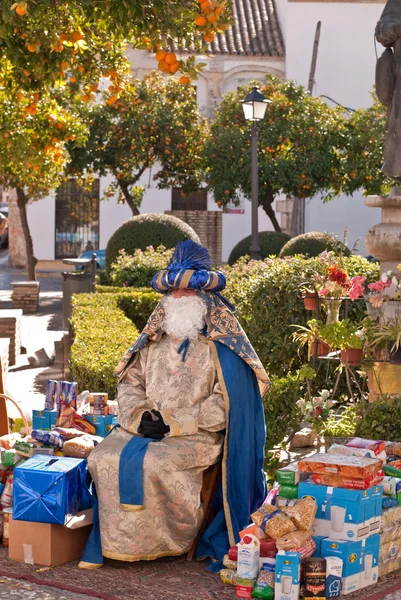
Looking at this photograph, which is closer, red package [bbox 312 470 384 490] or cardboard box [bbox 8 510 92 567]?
red package [bbox 312 470 384 490]

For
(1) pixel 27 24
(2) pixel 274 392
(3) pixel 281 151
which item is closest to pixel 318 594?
(2) pixel 274 392

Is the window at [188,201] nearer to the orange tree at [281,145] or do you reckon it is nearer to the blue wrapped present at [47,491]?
the orange tree at [281,145]

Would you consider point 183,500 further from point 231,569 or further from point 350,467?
point 350,467

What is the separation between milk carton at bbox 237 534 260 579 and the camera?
468 cm

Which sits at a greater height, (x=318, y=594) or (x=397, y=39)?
(x=397, y=39)

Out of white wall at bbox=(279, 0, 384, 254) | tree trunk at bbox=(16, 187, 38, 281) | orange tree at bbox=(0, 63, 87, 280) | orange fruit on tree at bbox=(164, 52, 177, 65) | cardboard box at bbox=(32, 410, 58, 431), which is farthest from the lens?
white wall at bbox=(279, 0, 384, 254)

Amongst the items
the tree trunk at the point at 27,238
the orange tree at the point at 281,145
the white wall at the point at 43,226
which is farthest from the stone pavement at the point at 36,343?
the white wall at the point at 43,226

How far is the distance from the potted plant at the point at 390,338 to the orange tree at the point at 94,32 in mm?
2068

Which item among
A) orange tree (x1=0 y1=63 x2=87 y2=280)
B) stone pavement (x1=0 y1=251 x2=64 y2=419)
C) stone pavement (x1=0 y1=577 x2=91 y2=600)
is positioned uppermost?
orange tree (x1=0 y1=63 x2=87 y2=280)

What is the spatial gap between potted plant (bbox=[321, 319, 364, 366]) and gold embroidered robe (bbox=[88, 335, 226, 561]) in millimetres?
1805

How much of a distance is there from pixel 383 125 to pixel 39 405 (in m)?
17.8

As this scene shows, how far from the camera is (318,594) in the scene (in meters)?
4.63

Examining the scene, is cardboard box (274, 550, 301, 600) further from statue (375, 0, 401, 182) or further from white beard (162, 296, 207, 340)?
statue (375, 0, 401, 182)

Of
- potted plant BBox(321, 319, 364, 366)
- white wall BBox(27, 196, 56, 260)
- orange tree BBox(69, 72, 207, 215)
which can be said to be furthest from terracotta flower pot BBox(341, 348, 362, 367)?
white wall BBox(27, 196, 56, 260)
